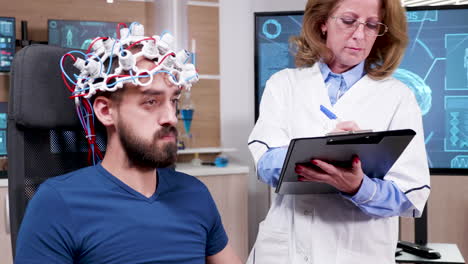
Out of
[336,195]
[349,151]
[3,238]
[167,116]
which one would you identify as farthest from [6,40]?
[349,151]

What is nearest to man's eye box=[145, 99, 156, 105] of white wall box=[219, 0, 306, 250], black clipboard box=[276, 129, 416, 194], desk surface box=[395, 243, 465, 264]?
black clipboard box=[276, 129, 416, 194]

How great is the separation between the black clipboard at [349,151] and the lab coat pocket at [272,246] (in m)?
0.16

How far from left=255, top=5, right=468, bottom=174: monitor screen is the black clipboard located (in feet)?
5.07

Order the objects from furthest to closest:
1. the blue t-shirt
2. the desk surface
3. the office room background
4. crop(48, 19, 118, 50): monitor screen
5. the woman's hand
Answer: the office room background → crop(48, 19, 118, 50): monitor screen → the desk surface → the woman's hand → the blue t-shirt

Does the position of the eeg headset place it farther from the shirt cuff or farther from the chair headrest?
the shirt cuff

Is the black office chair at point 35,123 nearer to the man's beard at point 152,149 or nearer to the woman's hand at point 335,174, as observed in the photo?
the man's beard at point 152,149

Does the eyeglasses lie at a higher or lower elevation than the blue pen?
higher

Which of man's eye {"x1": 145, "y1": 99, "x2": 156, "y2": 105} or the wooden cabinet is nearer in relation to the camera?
man's eye {"x1": 145, "y1": 99, "x2": 156, "y2": 105}

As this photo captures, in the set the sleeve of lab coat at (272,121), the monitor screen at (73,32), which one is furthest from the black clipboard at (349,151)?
the monitor screen at (73,32)

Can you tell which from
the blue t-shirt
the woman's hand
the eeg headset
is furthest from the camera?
the woman's hand

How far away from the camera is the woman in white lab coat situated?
1.33 metres

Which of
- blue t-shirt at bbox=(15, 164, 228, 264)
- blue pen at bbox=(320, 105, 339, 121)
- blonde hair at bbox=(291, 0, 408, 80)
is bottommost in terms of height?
blue t-shirt at bbox=(15, 164, 228, 264)

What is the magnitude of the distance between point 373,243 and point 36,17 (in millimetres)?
2499

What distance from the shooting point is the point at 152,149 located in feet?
3.57
